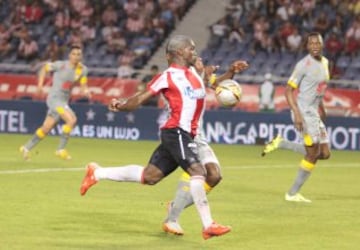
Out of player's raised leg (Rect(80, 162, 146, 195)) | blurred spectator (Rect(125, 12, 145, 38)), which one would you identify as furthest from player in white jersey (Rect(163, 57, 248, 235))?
blurred spectator (Rect(125, 12, 145, 38))

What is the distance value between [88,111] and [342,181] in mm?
10907

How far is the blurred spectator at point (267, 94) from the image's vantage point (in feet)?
88.0

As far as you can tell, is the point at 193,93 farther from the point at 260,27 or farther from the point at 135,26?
the point at 135,26

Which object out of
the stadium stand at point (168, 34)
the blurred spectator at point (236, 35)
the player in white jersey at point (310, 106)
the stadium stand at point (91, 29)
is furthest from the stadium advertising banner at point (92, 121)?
the player in white jersey at point (310, 106)

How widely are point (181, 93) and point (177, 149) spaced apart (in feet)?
1.79

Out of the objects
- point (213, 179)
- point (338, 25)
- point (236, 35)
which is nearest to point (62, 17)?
point (236, 35)

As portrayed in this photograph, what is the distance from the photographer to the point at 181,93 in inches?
429

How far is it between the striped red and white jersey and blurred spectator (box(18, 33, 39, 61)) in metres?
21.9

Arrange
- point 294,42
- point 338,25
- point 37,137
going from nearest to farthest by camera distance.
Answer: point 37,137 → point 338,25 → point 294,42

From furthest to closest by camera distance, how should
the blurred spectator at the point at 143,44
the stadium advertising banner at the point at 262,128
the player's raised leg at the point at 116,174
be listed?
1. the blurred spectator at the point at 143,44
2. the stadium advertising banner at the point at 262,128
3. the player's raised leg at the point at 116,174

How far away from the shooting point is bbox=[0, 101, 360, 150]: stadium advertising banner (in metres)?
26.1

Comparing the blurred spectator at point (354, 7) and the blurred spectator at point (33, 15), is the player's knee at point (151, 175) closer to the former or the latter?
the blurred spectator at point (354, 7)

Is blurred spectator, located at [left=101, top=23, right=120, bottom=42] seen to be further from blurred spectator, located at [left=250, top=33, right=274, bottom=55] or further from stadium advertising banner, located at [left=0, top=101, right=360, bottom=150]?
Result: stadium advertising banner, located at [left=0, top=101, right=360, bottom=150]

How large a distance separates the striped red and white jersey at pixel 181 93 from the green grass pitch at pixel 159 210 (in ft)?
3.83
